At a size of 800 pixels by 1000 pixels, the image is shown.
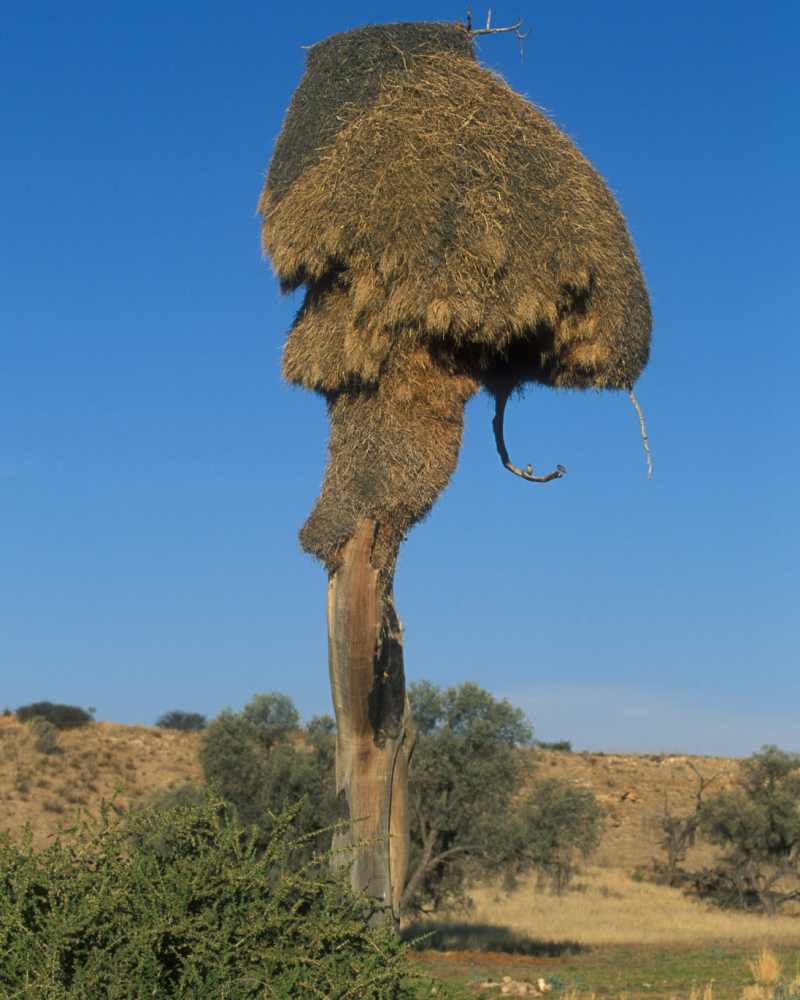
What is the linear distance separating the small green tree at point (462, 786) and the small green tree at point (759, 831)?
11.1 metres

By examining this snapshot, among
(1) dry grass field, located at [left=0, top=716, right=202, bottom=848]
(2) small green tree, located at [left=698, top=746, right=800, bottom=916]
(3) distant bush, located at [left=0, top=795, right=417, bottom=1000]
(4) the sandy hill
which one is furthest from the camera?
(4) the sandy hill

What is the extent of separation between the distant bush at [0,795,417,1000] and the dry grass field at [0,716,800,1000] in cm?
35

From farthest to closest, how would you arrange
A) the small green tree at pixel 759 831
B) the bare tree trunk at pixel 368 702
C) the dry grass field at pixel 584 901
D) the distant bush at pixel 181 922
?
the small green tree at pixel 759 831 < the dry grass field at pixel 584 901 < the bare tree trunk at pixel 368 702 < the distant bush at pixel 181 922

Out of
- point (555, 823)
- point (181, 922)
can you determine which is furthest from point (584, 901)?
point (181, 922)

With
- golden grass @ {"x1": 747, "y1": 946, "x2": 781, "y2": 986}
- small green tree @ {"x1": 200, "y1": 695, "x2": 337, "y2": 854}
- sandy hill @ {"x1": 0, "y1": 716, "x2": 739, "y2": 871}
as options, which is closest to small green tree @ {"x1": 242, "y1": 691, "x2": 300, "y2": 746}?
small green tree @ {"x1": 200, "y1": 695, "x2": 337, "y2": 854}

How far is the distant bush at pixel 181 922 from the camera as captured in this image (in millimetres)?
5648

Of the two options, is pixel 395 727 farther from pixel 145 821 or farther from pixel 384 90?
pixel 384 90

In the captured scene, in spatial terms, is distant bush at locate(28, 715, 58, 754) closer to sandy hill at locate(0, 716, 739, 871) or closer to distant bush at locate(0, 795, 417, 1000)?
sandy hill at locate(0, 716, 739, 871)

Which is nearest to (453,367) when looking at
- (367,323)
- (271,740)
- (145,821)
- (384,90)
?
(367,323)

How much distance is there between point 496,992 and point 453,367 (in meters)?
6.79

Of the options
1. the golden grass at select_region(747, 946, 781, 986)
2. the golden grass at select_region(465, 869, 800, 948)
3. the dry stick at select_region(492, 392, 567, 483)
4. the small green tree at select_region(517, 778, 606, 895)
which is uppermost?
the dry stick at select_region(492, 392, 567, 483)

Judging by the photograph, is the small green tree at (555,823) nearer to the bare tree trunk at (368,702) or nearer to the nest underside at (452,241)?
the bare tree trunk at (368,702)

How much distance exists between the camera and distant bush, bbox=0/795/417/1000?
5648 mm

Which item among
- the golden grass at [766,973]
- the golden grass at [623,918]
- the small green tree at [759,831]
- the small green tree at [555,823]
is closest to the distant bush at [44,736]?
the golden grass at [623,918]
